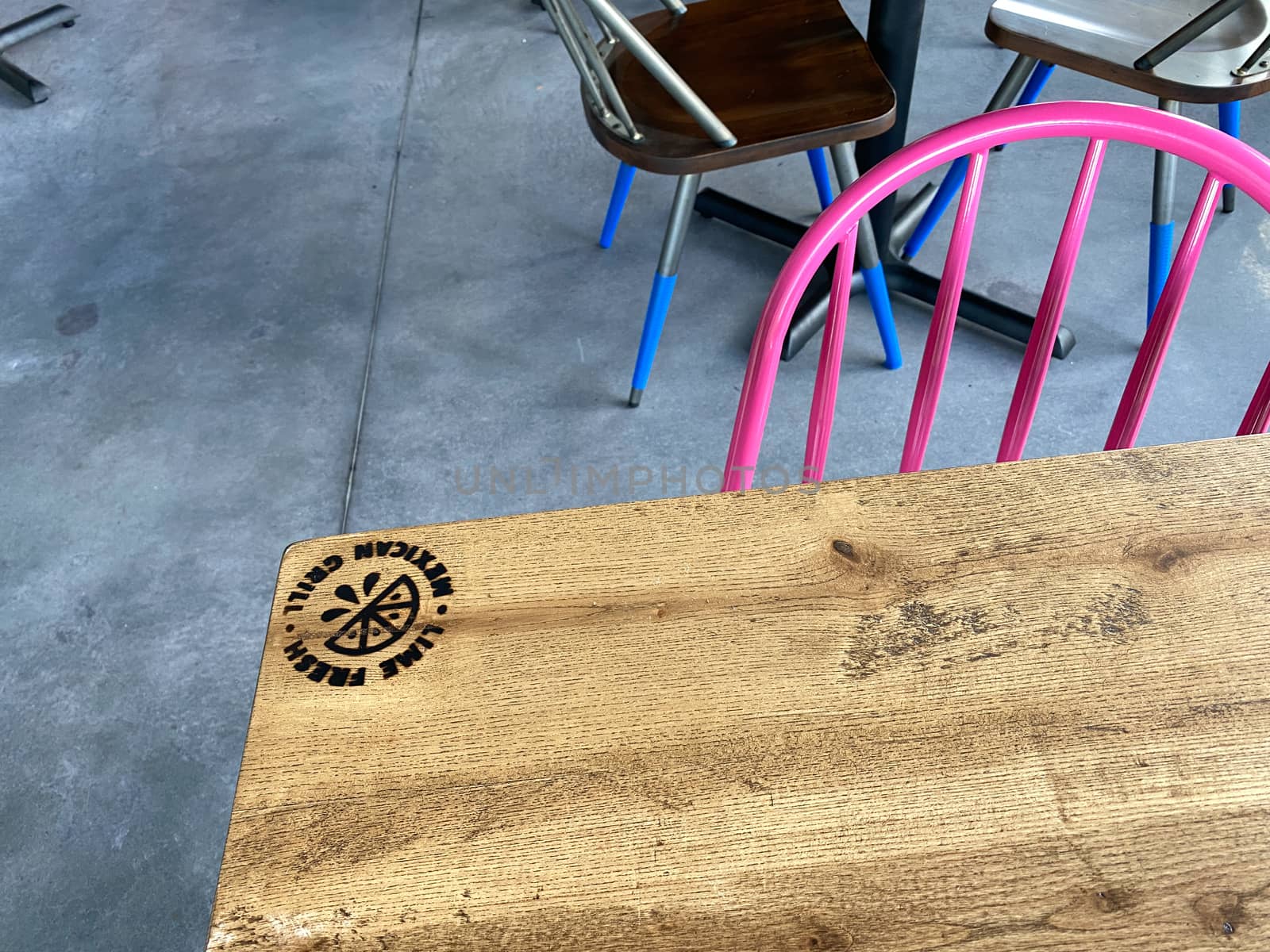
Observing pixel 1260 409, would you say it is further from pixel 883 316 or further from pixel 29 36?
pixel 29 36

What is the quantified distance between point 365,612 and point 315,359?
160 cm

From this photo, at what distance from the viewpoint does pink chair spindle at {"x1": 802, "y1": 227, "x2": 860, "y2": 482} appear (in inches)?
34.0

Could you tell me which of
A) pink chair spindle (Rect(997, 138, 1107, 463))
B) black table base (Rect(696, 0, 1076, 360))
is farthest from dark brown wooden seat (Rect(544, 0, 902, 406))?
pink chair spindle (Rect(997, 138, 1107, 463))

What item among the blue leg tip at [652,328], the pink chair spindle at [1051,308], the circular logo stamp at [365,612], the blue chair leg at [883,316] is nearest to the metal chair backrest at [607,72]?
the blue leg tip at [652,328]

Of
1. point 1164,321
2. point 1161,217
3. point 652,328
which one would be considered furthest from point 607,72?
point 1161,217

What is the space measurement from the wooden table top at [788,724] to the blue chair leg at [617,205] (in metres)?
1.49

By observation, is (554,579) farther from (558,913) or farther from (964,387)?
(964,387)

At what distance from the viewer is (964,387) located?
1.92m

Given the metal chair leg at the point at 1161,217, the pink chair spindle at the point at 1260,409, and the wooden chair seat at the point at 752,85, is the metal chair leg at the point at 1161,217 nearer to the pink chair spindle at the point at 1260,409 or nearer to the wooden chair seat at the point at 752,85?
the wooden chair seat at the point at 752,85

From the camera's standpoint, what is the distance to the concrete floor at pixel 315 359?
1.58 m

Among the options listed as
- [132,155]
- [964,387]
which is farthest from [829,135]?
[132,155]

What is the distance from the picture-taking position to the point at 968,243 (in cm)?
87

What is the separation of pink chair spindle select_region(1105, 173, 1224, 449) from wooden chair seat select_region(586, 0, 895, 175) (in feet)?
2.18

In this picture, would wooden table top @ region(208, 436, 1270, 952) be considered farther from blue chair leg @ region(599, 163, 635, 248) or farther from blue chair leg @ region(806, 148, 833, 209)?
blue chair leg @ region(599, 163, 635, 248)
